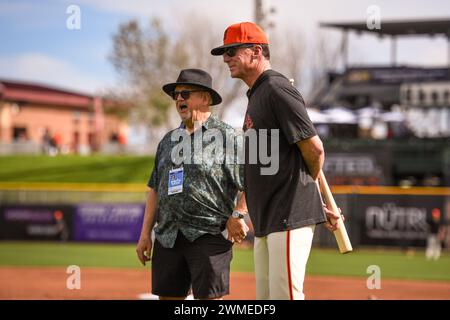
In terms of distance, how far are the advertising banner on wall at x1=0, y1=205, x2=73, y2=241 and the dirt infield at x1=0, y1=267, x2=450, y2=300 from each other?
7150mm

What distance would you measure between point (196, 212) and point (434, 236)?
15.3 metres

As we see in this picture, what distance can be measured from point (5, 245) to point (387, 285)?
1151 cm

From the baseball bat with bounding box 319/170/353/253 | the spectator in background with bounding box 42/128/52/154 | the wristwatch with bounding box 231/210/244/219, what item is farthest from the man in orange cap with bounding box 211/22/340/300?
the spectator in background with bounding box 42/128/52/154

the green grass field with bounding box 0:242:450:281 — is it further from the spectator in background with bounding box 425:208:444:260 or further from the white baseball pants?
the white baseball pants

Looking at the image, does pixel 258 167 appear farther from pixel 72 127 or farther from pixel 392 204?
pixel 72 127

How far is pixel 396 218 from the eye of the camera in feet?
67.7

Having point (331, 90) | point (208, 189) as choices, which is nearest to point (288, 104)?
point (208, 189)

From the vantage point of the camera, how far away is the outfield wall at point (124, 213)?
2066 centimetres

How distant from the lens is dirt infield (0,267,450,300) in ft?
36.8

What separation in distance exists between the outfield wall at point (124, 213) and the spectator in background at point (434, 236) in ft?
0.42

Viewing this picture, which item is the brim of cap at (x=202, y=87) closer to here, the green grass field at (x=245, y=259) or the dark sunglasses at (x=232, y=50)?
the dark sunglasses at (x=232, y=50)

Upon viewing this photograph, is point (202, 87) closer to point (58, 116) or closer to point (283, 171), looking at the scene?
Answer: point (283, 171)

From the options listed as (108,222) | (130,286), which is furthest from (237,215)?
(108,222)

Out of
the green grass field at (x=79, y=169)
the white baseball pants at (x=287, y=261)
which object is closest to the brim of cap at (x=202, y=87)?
the white baseball pants at (x=287, y=261)
